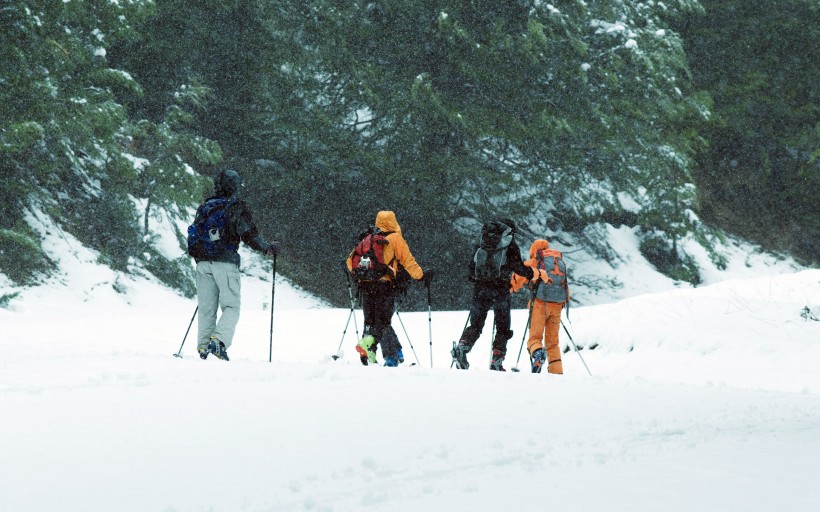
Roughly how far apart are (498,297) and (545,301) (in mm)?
557

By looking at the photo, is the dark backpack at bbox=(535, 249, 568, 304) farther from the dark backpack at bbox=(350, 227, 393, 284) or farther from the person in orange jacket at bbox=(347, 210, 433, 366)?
the dark backpack at bbox=(350, 227, 393, 284)

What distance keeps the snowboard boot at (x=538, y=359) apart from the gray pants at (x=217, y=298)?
124 inches

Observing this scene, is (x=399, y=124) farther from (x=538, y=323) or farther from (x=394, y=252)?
(x=394, y=252)

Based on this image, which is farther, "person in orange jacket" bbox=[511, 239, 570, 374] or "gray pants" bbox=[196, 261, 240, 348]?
"person in orange jacket" bbox=[511, 239, 570, 374]

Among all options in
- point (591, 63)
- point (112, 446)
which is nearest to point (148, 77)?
point (591, 63)

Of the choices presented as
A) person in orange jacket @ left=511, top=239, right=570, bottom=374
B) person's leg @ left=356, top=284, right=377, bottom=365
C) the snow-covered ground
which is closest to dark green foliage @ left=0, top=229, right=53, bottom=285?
the snow-covered ground

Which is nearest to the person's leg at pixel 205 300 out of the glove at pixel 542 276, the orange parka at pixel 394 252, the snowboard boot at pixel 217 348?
the snowboard boot at pixel 217 348

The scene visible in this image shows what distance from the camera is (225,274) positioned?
29.0 ft

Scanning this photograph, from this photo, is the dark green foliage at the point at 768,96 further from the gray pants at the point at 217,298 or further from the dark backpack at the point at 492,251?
the gray pants at the point at 217,298

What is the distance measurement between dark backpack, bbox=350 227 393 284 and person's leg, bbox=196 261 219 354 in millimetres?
1361

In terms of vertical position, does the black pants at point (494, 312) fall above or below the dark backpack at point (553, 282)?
below

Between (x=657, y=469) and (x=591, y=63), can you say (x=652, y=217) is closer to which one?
(x=591, y=63)

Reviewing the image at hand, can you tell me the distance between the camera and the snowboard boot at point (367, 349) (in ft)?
29.8

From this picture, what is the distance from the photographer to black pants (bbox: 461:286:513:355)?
32.7ft
